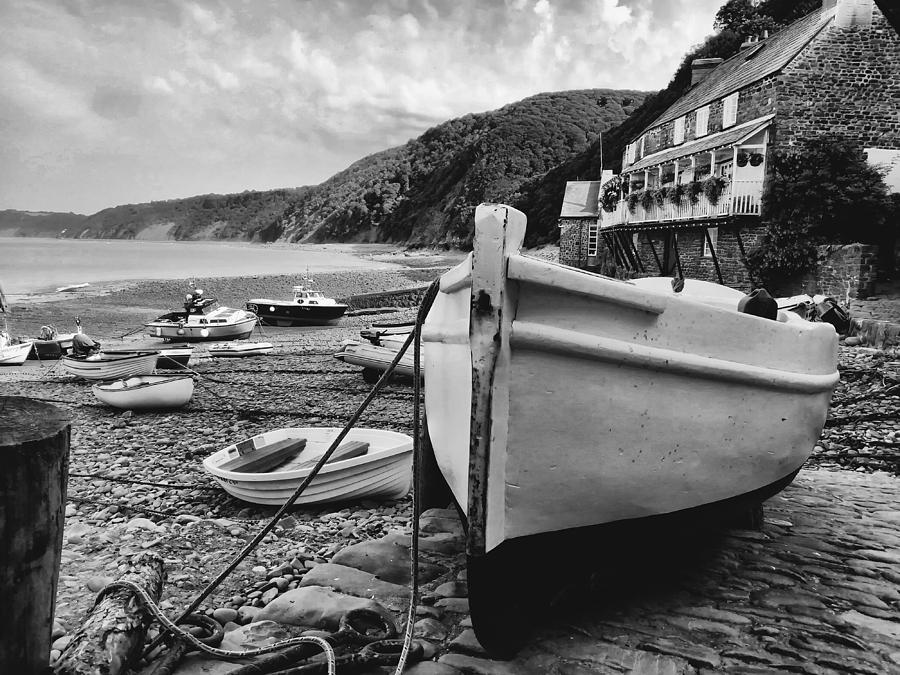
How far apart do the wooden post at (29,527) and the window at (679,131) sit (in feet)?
99.4

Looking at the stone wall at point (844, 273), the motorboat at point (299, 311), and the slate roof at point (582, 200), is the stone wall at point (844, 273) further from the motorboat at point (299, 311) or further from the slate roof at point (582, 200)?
the motorboat at point (299, 311)

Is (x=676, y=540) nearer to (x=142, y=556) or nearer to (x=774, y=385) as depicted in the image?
(x=774, y=385)

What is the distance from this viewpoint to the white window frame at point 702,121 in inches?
1041

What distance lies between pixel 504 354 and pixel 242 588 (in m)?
3.53

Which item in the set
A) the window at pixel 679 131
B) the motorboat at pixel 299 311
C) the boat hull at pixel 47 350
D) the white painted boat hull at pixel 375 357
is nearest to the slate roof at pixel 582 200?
the window at pixel 679 131

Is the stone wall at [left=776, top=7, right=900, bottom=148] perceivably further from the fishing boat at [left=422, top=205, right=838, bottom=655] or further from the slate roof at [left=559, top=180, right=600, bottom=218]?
the fishing boat at [left=422, top=205, right=838, bottom=655]

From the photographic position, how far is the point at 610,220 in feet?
102

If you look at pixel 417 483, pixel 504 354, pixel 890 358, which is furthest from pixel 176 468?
pixel 890 358

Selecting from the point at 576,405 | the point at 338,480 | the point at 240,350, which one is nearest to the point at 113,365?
the point at 240,350

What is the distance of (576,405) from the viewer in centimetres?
330

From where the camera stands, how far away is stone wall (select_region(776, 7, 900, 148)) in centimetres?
2125

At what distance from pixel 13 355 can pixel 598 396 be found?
24.7 meters

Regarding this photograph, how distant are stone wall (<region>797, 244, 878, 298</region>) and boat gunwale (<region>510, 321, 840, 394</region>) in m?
17.2

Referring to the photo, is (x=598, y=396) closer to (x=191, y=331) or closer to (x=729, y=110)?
(x=191, y=331)
